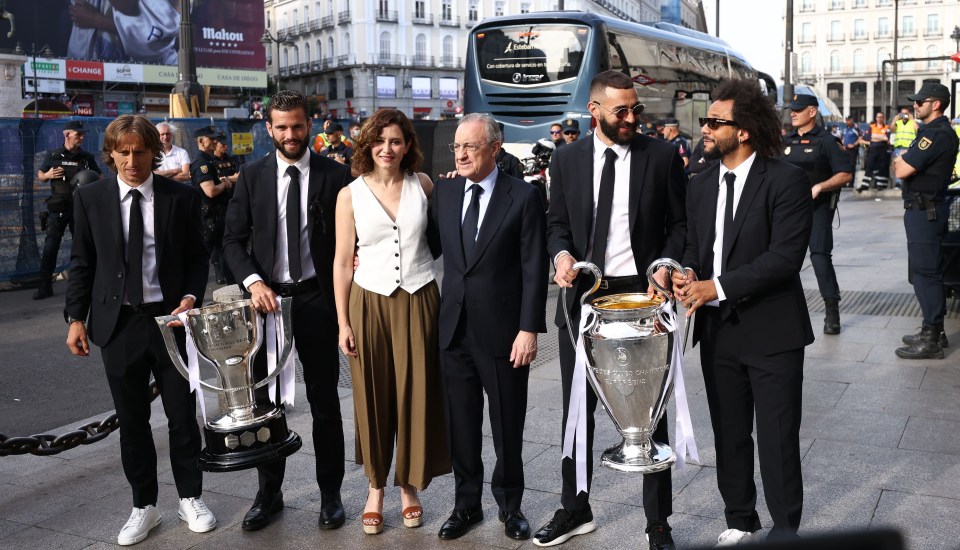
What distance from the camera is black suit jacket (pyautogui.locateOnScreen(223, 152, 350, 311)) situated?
435 cm

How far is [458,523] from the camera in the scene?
4188mm

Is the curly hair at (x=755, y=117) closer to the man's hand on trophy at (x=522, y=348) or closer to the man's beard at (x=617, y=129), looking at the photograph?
the man's beard at (x=617, y=129)

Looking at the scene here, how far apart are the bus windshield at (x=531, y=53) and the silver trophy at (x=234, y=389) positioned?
1539 cm

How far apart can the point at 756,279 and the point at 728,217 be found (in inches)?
11.1

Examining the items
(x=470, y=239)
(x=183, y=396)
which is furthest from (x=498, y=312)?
(x=183, y=396)

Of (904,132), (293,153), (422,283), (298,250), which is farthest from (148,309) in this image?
(904,132)

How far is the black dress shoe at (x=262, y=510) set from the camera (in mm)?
4320

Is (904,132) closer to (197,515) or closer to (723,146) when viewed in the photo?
(723,146)

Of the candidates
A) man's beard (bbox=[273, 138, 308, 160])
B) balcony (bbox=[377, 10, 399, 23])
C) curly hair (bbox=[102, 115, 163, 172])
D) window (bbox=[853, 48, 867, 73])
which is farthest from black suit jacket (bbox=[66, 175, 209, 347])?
window (bbox=[853, 48, 867, 73])

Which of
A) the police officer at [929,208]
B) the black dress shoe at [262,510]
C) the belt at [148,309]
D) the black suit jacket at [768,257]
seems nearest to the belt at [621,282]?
the black suit jacket at [768,257]

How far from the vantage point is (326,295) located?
4.39 metres

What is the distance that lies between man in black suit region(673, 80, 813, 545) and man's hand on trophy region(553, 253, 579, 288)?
415 mm

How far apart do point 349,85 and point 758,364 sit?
81116 mm

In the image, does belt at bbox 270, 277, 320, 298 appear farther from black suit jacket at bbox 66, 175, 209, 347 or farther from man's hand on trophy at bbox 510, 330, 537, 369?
man's hand on trophy at bbox 510, 330, 537, 369
